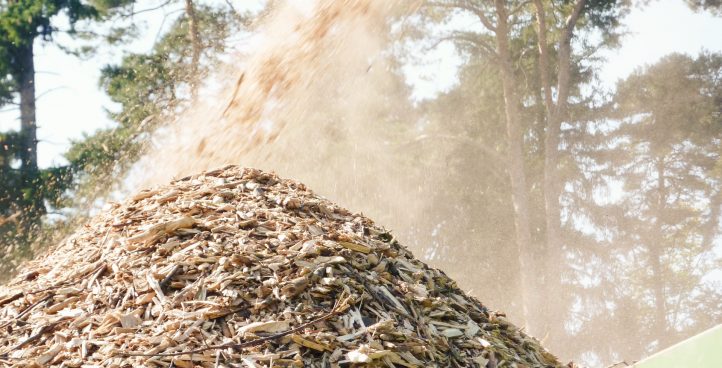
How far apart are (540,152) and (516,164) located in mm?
1425

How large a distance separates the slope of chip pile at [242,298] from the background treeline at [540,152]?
31.8 feet

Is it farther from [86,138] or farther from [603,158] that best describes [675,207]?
[86,138]

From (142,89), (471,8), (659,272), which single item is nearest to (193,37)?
(142,89)

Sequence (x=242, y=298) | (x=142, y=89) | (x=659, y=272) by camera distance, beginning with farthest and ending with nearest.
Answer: (x=659, y=272) < (x=142, y=89) < (x=242, y=298)

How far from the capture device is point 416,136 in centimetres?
1603

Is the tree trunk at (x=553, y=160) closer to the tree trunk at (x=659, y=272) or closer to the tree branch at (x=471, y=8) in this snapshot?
the tree branch at (x=471, y=8)

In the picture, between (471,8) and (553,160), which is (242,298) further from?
(471,8)

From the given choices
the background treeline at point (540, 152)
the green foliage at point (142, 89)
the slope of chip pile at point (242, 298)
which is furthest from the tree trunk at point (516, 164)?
the slope of chip pile at point (242, 298)

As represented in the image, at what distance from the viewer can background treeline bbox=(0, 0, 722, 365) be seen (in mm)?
13719

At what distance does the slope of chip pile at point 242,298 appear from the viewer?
2.71m

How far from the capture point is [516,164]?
14.3 meters

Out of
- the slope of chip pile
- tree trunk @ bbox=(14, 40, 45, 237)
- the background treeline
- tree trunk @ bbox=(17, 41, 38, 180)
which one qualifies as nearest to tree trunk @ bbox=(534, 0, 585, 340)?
the background treeline

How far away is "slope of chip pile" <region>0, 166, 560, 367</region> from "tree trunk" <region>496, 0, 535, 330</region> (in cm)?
1006

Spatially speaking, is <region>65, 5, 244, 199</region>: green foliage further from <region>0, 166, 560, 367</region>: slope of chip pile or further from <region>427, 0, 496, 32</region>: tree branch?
<region>0, 166, 560, 367</region>: slope of chip pile
